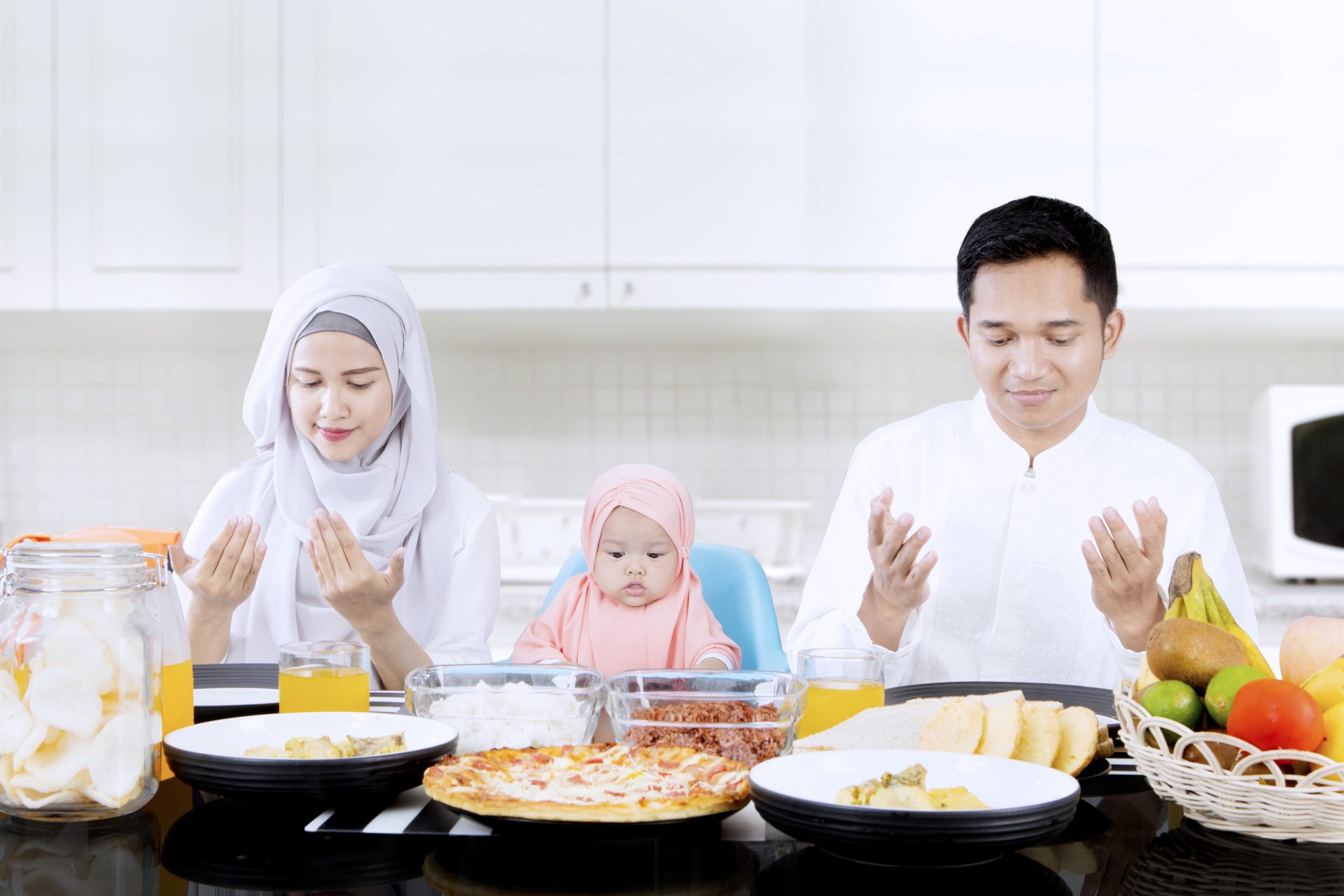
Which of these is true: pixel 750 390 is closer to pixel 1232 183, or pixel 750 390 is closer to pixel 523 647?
pixel 1232 183

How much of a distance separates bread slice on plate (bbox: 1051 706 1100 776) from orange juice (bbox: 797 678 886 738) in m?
0.17

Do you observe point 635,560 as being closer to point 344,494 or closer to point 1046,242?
point 344,494

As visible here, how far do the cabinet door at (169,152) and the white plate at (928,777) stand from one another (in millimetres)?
2408

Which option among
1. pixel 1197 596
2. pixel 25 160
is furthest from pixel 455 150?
pixel 1197 596

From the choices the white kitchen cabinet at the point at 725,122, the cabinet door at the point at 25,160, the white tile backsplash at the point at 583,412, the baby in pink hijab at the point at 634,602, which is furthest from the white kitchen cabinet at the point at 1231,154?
the cabinet door at the point at 25,160

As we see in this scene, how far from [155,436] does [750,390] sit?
1.82 metres

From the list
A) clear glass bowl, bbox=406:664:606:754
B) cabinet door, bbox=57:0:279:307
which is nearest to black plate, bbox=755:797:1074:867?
clear glass bowl, bbox=406:664:606:754

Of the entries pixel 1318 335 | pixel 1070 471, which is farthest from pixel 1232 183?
pixel 1070 471

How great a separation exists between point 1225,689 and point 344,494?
145cm

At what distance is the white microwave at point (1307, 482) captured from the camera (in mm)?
2807

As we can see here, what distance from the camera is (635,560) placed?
179 cm

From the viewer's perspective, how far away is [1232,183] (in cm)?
282

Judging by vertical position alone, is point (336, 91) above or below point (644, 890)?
above

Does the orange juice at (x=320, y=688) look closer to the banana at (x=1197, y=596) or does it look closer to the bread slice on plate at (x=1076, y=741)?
the bread slice on plate at (x=1076, y=741)
